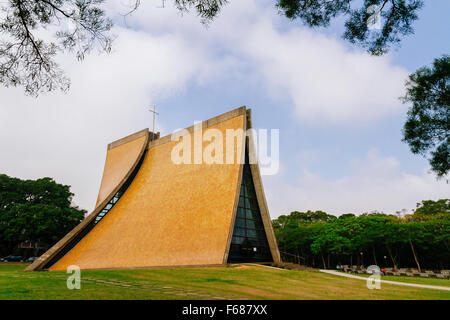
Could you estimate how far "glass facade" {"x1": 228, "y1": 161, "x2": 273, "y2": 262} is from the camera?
13820mm

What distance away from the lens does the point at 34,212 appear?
2566cm

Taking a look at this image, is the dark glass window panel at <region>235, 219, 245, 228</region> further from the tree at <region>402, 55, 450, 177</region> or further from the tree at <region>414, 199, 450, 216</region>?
the tree at <region>414, 199, 450, 216</region>

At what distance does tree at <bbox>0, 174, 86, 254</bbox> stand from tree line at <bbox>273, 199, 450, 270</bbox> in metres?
22.5

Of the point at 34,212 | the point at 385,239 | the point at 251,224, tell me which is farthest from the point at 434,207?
the point at 34,212

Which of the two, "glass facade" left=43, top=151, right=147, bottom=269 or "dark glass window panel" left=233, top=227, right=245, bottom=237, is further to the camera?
"glass facade" left=43, top=151, right=147, bottom=269

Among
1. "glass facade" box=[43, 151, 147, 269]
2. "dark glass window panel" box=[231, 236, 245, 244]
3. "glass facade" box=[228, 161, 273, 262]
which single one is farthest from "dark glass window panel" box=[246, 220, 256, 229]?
"glass facade" box=[43, 151, 147, 269]

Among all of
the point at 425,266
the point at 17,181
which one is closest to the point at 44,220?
the point at 17,181

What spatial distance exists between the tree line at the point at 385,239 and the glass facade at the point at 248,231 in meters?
18.2

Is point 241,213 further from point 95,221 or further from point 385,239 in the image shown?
point 385,239

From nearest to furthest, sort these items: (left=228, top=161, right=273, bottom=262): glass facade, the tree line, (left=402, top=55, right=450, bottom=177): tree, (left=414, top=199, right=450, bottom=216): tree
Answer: (left=402, top=55, right=450, bottom=177): tree < (left=228, top=161, right=273, bottom=262): glass facade < the tree line < (left=414, top=199, right=450, bottom=216): tree

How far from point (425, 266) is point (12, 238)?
38361mm

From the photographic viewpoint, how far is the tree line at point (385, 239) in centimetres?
2831

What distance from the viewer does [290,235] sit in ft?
125
